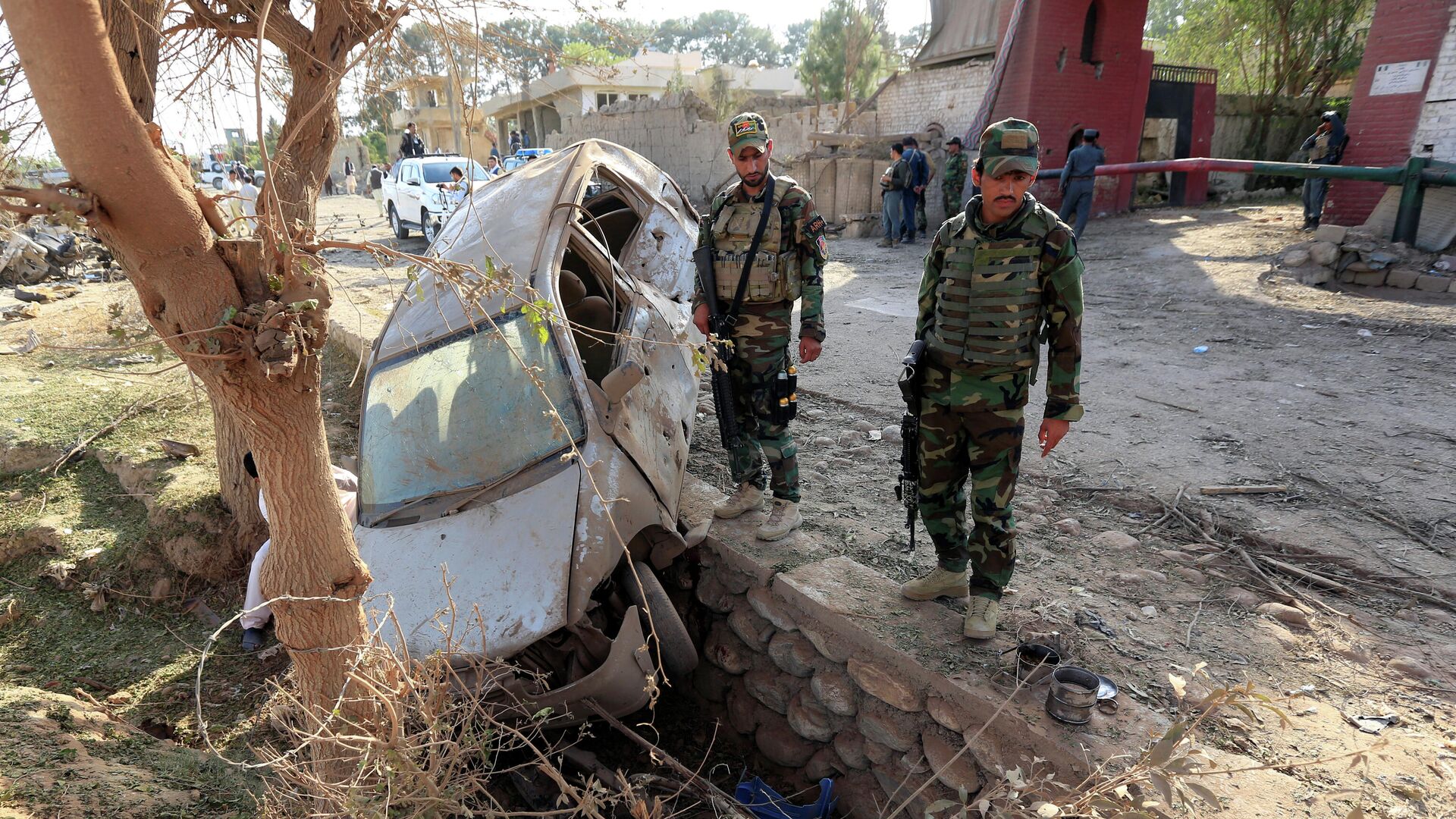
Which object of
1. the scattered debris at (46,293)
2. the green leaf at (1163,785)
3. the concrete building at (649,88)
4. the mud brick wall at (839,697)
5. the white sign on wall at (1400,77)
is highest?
the concrete building at (649,88)

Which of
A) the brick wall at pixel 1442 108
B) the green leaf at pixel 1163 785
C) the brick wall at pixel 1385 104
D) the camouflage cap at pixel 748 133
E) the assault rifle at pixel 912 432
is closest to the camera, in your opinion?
the green leaf at pixel 1163 785

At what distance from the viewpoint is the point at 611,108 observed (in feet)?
56.6

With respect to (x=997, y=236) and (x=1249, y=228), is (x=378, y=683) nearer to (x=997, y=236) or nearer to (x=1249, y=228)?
(x=997, y=236)

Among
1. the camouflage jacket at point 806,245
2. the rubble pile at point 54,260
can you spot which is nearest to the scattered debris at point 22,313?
the rubble pile at point 54,260

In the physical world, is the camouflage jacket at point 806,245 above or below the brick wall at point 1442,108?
below

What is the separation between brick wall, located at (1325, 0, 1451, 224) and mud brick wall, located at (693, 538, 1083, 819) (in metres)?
8.80

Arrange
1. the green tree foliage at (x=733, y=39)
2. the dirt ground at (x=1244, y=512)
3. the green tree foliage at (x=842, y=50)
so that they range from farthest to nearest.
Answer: the green tree foliage at (x=733, y=39) < the green tree foliage at (x=842, y=50) < the dirt ground at (x=1244, y=512)

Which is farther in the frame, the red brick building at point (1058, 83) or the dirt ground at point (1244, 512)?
the red brick building at point (1058, 83)

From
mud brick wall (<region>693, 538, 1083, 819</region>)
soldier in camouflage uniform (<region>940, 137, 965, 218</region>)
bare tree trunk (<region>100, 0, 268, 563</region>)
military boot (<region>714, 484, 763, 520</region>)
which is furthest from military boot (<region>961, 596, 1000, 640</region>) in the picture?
soldier in camouflage uniform (<region>940, 137, 965, 218</region>)

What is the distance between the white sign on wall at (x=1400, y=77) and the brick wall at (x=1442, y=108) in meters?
0.13

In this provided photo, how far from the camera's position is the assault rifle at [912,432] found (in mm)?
2592

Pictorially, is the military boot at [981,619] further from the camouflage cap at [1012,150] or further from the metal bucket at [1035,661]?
the camouflage cap at [1012,150]

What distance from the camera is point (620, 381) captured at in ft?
9.40

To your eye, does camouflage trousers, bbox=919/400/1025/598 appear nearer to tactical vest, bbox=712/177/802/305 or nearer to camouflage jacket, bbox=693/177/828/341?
camouflage jacket, bbox=693/177/828/341
